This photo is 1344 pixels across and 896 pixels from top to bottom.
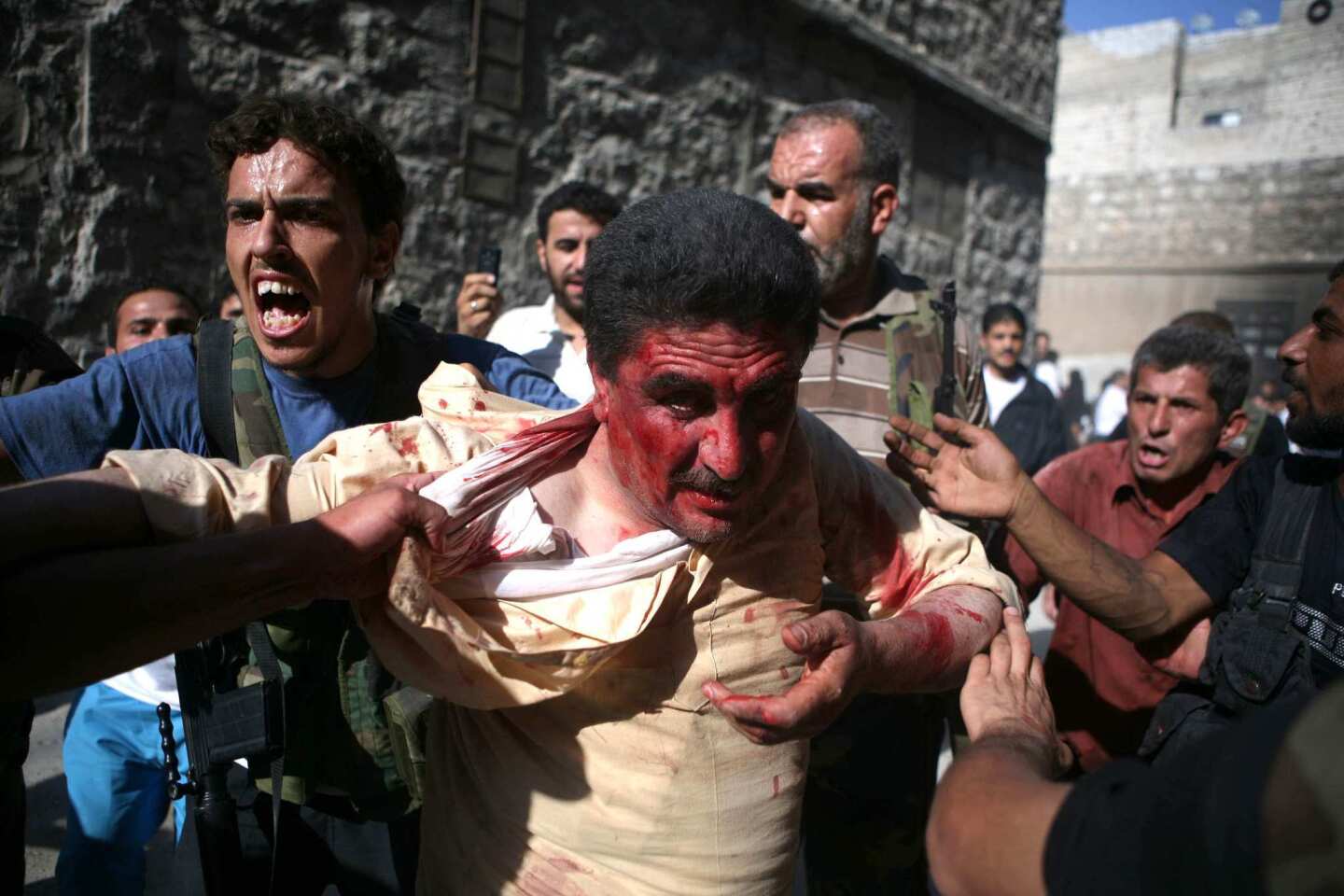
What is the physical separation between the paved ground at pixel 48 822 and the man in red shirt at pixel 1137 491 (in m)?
3.03

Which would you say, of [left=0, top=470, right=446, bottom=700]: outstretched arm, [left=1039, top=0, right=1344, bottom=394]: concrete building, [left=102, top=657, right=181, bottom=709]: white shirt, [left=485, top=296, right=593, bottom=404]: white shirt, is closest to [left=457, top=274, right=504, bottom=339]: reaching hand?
[left=485, top=296, right=593, bottom=404]: white shirt

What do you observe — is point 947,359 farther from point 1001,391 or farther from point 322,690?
point 1001,391

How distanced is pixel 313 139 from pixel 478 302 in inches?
57.1

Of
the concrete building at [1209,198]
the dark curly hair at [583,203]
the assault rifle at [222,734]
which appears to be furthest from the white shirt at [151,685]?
the concrete building at [1209,198]

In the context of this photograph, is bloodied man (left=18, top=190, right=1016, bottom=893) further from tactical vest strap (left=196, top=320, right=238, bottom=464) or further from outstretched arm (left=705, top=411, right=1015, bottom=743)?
tactical vest strap (left=196, top=320, right=238, bottom=464)

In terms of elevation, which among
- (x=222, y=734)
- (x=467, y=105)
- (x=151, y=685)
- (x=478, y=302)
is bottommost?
(x=151, y=685)

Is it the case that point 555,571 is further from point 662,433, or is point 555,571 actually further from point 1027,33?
point 1027,33

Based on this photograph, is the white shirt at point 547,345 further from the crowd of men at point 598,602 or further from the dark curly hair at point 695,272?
the dark curly hair at point 695,272

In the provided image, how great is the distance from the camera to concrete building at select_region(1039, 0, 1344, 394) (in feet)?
64.1

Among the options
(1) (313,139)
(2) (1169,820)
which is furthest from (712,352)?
(1) (313,139)

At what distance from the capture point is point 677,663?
1576 millimetres

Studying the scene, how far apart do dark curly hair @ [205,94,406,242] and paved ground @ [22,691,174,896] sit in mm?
2233

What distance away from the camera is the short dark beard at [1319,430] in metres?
2.04

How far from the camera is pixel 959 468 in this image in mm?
2371
